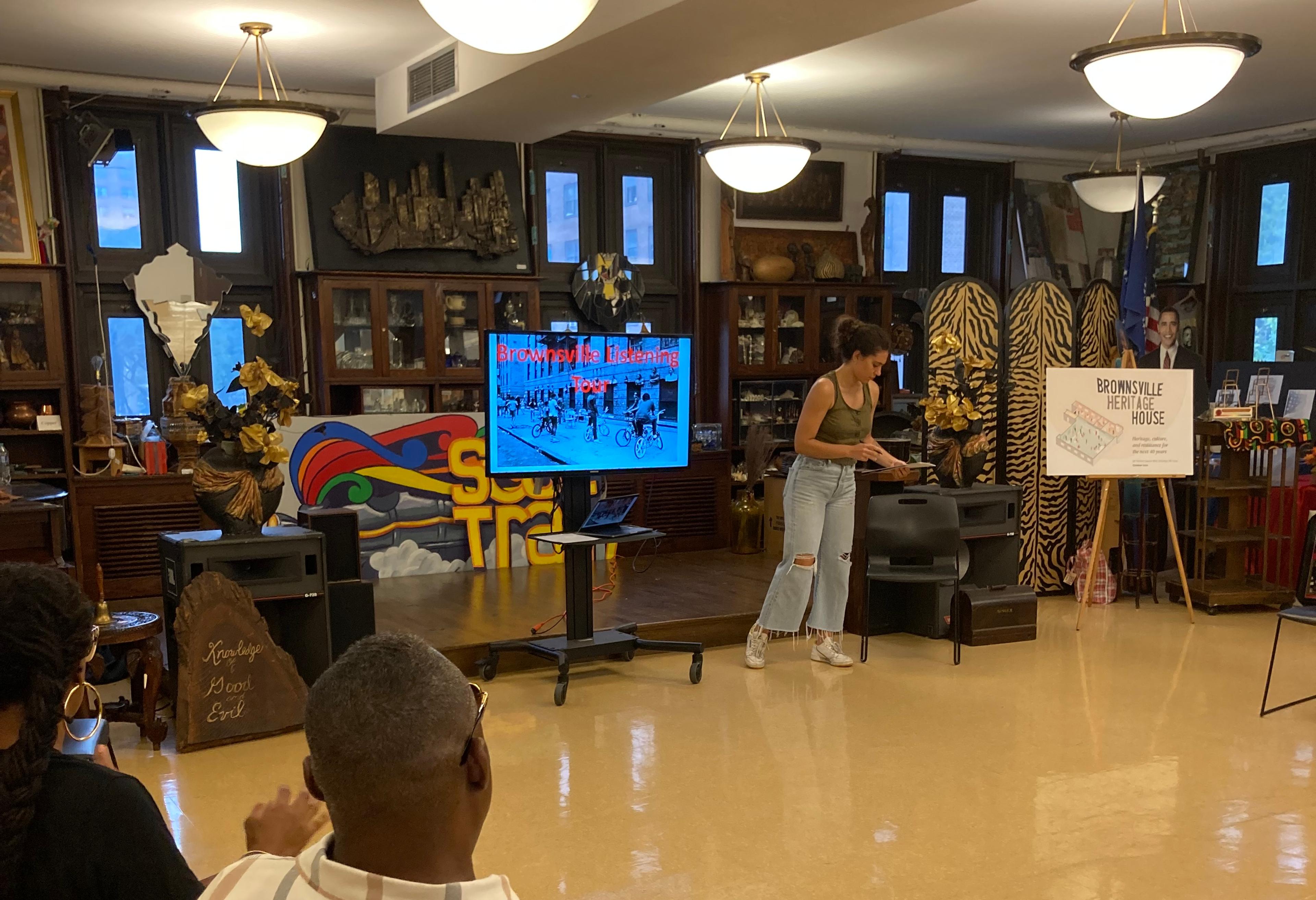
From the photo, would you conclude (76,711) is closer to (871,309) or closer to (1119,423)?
(1119,423)

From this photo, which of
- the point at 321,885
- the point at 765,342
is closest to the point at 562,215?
the point at 765,342

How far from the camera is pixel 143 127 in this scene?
23.1 ft

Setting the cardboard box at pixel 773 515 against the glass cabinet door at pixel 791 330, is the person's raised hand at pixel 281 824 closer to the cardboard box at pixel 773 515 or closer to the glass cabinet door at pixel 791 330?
the cardboard box at pixel 773 515

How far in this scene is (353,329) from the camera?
24.1 ft

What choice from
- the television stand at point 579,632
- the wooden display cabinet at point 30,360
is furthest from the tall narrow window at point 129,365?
the television stand at point 579,632

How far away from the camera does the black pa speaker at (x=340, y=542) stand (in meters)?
4.90

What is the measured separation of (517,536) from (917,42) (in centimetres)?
365

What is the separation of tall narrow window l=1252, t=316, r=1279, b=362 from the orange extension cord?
17.9 feet

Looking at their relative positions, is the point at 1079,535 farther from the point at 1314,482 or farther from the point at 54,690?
the point at 54,690

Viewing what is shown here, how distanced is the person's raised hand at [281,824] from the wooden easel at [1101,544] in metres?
5.19

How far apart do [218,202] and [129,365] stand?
1154mm

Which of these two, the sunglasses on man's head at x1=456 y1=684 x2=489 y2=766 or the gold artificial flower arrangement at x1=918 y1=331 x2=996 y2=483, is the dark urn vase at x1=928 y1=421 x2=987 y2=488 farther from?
the sunglasses on man's head at x1=456 y1=684 x2=489 y2=766

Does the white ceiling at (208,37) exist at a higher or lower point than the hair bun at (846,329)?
higher

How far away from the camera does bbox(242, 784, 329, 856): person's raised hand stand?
156 centimetres
